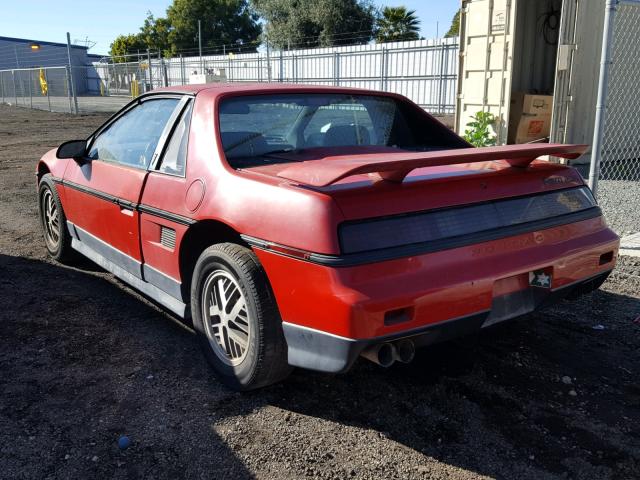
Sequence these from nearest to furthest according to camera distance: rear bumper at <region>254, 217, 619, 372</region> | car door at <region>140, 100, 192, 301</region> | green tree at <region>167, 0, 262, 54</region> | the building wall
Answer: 1. rear bumper at <region>254, 217, 619, 372</region>
2. car door at <region>140, 100, 192, 301</region>
3. the building wall
4. green tree at <region>167, 0, 262, 54</region>

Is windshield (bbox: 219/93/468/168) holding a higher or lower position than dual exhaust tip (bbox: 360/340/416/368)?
higher

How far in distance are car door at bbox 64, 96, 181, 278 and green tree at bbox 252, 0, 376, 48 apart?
40707 millimetres

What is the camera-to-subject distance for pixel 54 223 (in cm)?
539


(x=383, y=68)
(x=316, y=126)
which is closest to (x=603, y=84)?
(x=316, y=126)

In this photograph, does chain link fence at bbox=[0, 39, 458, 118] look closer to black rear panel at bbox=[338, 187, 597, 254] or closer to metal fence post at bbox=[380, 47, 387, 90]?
metal fence post at bbox=[380, 47, 387, 90]

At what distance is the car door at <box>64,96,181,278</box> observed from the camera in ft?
12.7

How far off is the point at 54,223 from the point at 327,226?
12.2ft

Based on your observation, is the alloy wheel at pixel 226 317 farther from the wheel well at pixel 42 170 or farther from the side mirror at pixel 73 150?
the wheel well at pixel 42 170

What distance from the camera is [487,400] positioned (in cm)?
311

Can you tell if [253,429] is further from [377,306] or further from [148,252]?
[148,252]

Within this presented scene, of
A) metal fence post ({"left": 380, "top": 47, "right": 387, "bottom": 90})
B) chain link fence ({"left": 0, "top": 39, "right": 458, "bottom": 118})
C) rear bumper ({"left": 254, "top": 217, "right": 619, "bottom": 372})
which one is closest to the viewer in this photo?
rear bumper ({"left": 254, "top": 217, "right": 619, "bottom": 372})

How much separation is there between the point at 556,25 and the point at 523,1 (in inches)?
31.3

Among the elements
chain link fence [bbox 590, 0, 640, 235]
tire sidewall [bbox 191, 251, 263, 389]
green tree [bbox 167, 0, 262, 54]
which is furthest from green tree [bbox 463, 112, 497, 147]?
green tree [bbox 167, 0, 262, 54]

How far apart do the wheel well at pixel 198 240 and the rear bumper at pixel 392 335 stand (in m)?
0.64
